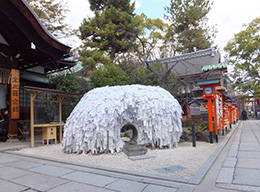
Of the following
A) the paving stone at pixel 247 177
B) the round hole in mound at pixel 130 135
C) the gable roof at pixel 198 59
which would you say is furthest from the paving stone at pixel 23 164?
the gable roof at pixel 198 59

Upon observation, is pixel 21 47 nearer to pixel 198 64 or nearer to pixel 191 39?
pixel 198 64

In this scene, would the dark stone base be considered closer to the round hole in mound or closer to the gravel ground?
the gravel ground

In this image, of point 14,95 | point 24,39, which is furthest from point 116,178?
point 24,39

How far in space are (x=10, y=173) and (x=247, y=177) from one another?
5.01 meters

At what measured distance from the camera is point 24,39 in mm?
9227

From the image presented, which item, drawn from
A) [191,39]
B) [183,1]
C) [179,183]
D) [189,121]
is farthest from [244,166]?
[183,1]

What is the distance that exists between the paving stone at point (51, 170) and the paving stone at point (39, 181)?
0.21 meters

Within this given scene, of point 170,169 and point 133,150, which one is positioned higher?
point 133,150

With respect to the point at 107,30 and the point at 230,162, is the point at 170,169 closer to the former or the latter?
the point at 230,162

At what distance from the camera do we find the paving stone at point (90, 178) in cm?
372

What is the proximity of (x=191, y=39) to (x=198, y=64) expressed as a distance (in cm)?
446

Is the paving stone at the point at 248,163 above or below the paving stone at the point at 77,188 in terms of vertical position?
below

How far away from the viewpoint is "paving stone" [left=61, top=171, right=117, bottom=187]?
3725 mm

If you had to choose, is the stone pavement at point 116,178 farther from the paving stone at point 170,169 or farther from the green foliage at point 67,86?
the green foliage at point 67,86
